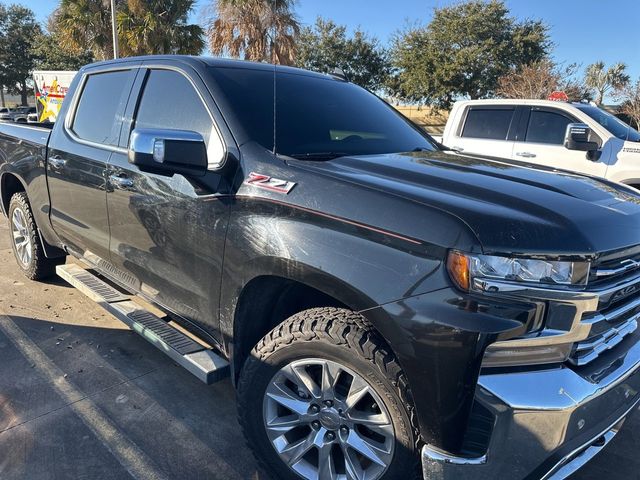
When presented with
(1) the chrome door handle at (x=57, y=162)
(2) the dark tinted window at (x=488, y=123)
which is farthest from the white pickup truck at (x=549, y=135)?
(1) the chrome door handle at (x=57, y=162)

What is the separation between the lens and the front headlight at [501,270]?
66.3 inches

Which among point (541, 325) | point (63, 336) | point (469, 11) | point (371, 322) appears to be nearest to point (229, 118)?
point (371, 322)

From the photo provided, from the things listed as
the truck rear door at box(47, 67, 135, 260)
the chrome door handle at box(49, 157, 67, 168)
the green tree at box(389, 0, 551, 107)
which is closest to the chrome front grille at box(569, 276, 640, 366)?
the truck rear door at box(47, 67, 135, 260)

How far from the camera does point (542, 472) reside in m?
1.78

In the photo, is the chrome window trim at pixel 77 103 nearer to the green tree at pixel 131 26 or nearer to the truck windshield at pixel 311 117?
the truck windshield at pixel 311 117

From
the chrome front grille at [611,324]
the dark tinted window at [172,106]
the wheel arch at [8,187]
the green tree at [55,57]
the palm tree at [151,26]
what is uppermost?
the palm tree at [151,26]

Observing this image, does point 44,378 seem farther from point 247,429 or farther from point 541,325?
point 541,325

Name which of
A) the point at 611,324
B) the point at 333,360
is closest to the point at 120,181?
the point at 333,360

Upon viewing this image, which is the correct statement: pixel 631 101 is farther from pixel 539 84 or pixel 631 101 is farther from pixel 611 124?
→ pixel 611 124

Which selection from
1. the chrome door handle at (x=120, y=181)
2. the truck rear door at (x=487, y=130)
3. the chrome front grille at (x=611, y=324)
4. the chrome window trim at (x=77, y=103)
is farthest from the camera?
the truck rear door at (x=487, y=130)

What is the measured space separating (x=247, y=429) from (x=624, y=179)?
21.4 ft

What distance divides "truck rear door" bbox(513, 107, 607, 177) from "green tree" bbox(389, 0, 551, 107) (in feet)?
75.3

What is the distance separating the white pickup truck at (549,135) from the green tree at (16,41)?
134 feet

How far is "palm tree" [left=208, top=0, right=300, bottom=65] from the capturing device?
2030 centimetres
